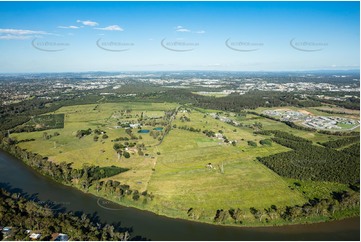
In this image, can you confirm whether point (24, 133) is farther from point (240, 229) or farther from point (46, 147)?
point (240, 229)

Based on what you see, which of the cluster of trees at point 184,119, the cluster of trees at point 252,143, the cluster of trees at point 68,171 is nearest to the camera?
the cluster of trees at point 68,171

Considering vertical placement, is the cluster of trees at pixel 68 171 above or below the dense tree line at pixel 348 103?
below

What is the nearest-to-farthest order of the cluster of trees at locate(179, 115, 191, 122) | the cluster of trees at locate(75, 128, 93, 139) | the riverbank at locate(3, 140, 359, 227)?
the riverbank at locate(3, 140, 359, 227) < the cluster of trees at locate(75, 128, 93, 139) < the cluster of trees at locate(179, 115, 191, 122)

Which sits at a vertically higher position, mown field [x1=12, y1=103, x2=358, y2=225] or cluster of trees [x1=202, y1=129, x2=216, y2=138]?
cluster of trees [x1=202, y1=129, x2=216, y2=138]

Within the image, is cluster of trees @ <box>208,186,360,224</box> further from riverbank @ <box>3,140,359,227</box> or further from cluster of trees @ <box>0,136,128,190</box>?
cluster of trees @ <box>0,136,128,190</box>

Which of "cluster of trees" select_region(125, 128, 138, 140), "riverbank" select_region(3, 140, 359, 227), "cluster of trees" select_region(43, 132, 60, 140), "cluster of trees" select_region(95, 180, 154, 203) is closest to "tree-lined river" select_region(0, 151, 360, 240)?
"riverbank" select_region(3, 140, 359, 227)

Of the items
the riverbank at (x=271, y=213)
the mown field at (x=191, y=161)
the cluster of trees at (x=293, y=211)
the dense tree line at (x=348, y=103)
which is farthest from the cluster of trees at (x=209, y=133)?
the dense tree line at (x=348, y=103)

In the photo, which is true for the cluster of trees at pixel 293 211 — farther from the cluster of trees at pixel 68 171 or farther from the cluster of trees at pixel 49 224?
the cluster of trees at pixel 68 171

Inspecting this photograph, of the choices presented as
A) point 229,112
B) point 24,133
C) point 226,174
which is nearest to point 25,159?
point 24,133
